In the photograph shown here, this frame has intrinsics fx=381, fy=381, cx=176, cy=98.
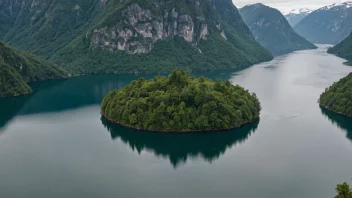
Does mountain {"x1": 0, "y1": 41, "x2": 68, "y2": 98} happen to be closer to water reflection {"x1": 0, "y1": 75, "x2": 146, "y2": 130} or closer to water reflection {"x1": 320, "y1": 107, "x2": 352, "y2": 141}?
water reflection {"x1": 0, "y1": 75, "x2": 146, "y2": 130}

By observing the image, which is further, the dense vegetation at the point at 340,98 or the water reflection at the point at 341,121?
the dense vegetation at the point at 340,98

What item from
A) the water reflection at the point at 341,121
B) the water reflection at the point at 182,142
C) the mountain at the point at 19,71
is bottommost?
the water reflection at the point at 341,121

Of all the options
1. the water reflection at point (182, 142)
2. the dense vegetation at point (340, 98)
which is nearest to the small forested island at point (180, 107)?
the water reflection at point (182, 142)

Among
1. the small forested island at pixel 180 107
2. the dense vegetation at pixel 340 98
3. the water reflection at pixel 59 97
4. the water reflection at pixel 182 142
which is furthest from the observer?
the water reflection at pixel 59 97

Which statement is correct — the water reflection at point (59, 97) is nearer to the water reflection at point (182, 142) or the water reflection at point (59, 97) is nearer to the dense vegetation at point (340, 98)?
the water reflection at point (182, 142)

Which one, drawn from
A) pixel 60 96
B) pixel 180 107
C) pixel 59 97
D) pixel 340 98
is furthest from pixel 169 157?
pixel 60 96

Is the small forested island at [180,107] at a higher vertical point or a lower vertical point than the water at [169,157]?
higher

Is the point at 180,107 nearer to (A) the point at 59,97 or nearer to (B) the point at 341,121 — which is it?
(B) the point at 341,121

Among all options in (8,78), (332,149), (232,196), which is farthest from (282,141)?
(8,78)
